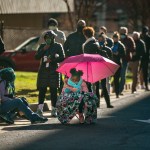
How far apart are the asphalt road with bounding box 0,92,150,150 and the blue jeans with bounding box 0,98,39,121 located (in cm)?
19

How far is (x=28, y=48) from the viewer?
3138 centimetres

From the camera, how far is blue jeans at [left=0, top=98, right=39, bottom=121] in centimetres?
1455

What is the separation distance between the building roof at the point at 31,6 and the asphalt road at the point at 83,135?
18.0 meters

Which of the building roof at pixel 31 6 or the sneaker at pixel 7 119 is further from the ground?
the building roof at pixel 31 6

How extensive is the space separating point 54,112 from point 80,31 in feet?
9.59

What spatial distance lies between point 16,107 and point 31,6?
23369mm

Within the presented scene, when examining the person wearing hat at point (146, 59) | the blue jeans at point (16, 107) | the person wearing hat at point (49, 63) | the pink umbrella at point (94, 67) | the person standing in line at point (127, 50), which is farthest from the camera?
the person wearing hat at point (146, 59)

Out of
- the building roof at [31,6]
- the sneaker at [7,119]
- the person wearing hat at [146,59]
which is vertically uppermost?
the building roof at [31,6]

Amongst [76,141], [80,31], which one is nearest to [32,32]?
[80,31]

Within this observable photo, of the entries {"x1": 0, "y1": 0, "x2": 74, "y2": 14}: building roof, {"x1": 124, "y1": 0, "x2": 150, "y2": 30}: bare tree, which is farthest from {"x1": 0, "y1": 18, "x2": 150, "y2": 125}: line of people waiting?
{"x1": 124, "y1": 0, "x2": 150, "y2": 30}: bare tree

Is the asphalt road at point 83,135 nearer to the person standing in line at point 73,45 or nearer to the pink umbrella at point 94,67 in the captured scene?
the pink umbrella at point 94,67

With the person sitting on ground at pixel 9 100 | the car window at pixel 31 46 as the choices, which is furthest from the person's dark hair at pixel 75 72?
the car window at pixel 31 46

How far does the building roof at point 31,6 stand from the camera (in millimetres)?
34200

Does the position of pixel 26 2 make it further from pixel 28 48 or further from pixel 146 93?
pixel 146 93
